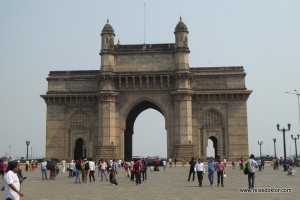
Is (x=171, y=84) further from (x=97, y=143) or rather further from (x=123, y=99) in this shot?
(x=97, y=143)

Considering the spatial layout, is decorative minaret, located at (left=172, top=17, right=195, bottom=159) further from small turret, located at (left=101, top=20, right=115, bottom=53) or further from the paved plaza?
the paved plaza

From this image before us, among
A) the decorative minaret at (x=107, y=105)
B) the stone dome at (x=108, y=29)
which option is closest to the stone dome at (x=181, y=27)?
the stone dome at (x=108, y=29)

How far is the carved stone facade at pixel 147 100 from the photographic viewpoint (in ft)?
177

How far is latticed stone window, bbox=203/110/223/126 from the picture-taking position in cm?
5547

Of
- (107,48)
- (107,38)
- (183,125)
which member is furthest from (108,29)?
(183,125)

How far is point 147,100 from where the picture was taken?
183 ft

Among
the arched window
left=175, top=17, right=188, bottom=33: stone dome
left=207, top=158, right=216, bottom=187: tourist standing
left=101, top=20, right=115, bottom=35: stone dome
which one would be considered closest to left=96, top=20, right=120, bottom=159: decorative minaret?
left=101, top=20, right=115, bottom=35: stone dome

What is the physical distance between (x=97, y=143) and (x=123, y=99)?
661 cm

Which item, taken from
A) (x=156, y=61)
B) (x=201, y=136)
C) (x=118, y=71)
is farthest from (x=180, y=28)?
(x=201, y=136)

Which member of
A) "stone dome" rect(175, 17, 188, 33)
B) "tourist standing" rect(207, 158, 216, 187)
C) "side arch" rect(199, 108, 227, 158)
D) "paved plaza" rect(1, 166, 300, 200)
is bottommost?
"paved plaza" rect(1, 166, 300, 200)

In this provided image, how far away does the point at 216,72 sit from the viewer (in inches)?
2202

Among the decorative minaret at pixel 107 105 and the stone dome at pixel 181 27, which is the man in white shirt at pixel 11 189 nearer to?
the decorative minaret at pixel 107 105

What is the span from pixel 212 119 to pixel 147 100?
29.1 ft

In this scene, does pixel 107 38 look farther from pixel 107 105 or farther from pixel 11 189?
pixel 11 189
